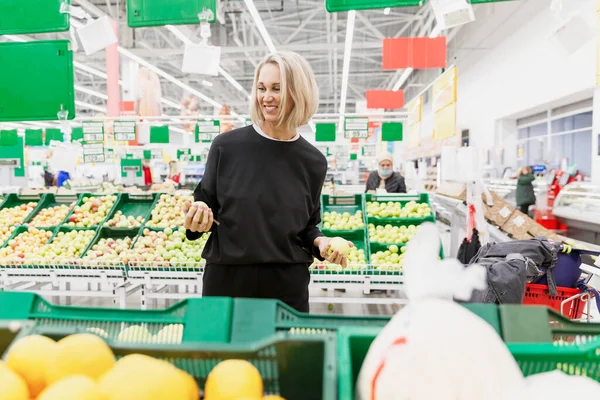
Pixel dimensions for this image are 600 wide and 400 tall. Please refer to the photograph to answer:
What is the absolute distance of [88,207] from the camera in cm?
538

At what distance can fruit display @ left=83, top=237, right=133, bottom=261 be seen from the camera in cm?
424

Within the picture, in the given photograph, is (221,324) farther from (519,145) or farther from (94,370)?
(519,145)

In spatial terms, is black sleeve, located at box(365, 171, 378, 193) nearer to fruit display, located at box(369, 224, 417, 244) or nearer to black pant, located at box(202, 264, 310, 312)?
fruit display, located at box(369, 224, 417, 244)

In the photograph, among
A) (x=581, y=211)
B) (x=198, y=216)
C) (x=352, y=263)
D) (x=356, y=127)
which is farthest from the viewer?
(x=356, y=127)

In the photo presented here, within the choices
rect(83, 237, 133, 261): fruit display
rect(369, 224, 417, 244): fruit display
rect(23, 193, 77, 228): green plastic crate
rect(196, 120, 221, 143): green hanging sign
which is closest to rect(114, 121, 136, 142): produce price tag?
rect(196, 120, 221, 143): green hanging sign

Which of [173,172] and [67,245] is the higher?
[173,172]

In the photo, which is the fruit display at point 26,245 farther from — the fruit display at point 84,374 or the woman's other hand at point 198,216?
the fruit display at point 84,374

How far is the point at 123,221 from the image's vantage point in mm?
5051

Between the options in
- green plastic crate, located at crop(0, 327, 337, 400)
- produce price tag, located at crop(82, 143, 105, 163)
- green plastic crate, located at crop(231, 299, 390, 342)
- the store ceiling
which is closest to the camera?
green plastic crate, located at crop(0, 327, 337, 400)

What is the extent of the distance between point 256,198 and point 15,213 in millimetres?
4789

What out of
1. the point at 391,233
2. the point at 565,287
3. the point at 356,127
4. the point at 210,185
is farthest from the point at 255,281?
the point at 356,127

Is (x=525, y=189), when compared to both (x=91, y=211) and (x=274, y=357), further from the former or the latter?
(x=274, y=357)

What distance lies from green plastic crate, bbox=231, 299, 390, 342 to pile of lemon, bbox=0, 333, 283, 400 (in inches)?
8.8

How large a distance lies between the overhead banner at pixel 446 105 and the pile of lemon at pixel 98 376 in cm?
788
